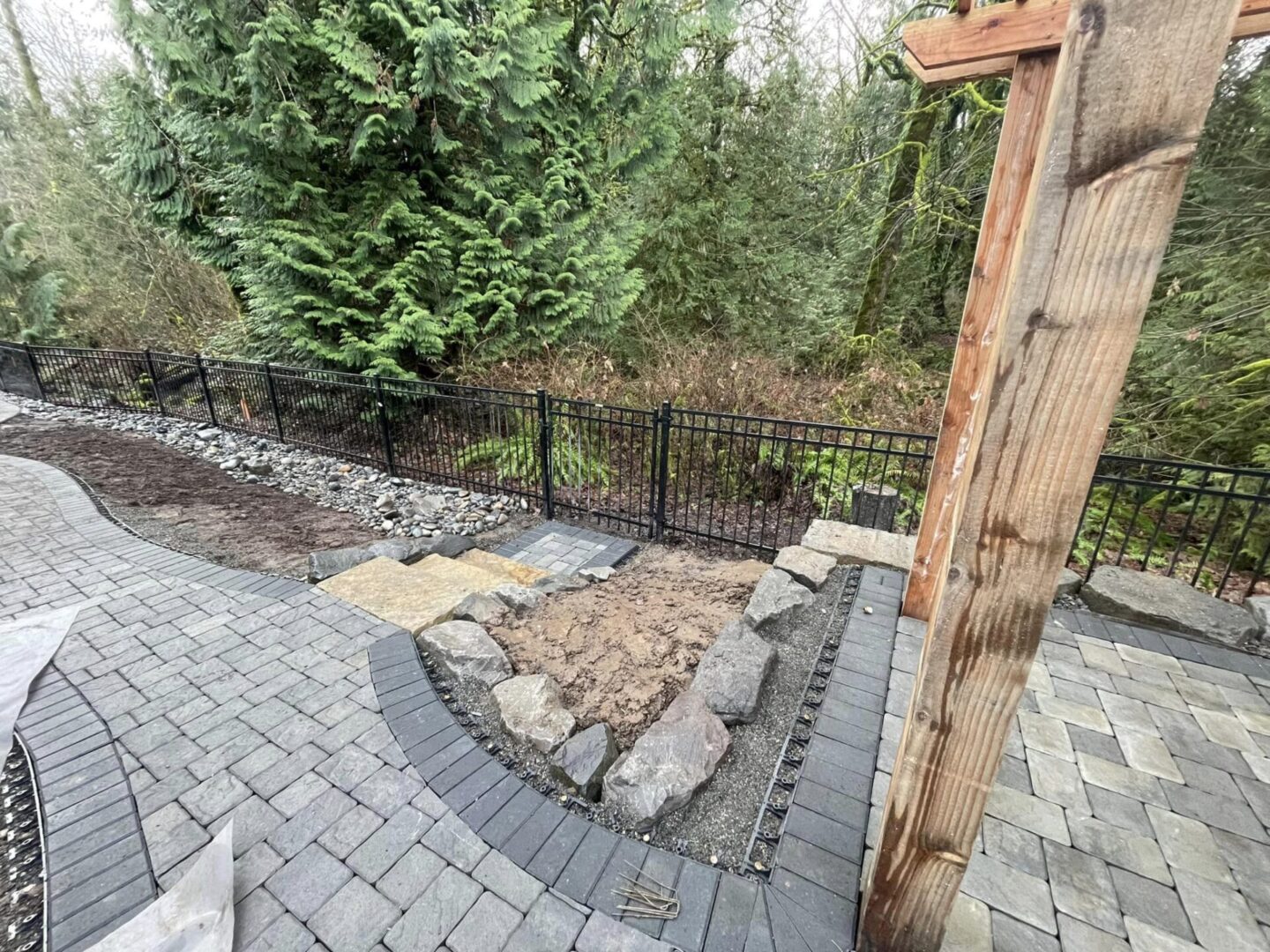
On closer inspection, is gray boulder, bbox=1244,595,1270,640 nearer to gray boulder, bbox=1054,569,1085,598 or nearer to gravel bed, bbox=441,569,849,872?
gray boulder, bbox=1054,569,1085,598

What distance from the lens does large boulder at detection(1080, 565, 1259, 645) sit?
258cm

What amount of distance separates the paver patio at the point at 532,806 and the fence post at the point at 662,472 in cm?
208

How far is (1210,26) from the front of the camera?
0.63m

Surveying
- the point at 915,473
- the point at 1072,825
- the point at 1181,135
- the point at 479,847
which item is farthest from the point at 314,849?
the point at 915,473

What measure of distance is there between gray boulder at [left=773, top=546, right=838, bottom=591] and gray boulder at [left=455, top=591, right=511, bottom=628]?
5.73 feet

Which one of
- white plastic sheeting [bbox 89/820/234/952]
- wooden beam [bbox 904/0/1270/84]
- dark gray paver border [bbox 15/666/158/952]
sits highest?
wooden beam [bbox 904/0/1270/84]

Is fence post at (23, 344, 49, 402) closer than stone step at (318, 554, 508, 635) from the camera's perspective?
No

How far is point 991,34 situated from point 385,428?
19.3 feet

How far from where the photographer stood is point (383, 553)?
151 inches

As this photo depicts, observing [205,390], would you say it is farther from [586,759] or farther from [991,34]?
[991,34]

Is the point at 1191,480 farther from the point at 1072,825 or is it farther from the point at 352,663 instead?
the point at 352,663

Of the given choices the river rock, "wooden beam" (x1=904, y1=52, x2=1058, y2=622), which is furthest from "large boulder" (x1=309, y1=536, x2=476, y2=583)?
the river rock

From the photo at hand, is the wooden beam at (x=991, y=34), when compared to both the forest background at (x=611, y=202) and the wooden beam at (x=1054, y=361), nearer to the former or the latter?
the wooden beam at (x=1054, y=361)

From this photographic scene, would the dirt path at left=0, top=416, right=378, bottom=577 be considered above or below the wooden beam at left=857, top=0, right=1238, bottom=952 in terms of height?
below
